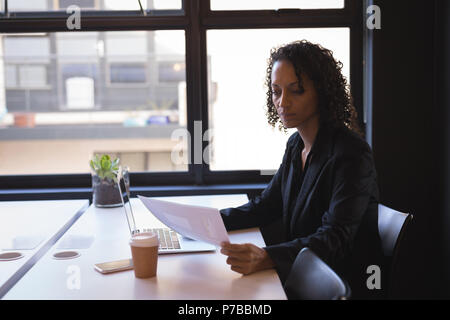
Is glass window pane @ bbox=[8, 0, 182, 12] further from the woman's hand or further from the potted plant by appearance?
the woman's hand

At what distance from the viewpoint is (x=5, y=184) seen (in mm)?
2873

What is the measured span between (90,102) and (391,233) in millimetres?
1883

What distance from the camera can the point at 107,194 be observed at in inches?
93.4

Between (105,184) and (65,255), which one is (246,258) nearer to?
(65,255)

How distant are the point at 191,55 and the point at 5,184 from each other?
1.28m

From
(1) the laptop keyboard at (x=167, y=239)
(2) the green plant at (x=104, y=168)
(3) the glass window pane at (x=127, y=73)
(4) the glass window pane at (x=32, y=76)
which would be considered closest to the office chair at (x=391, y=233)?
(1) the laptop keyboard at (x=167, y=239)

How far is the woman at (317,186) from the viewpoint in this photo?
1477 millimetres

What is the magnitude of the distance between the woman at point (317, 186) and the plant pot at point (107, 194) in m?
0.69

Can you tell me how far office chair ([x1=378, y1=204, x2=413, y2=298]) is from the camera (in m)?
1.64

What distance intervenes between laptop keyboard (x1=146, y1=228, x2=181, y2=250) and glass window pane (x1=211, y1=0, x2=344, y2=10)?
4.74ft

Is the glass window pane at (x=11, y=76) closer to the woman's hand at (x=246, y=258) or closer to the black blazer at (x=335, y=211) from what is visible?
the black blazer at (x=335, y=211)

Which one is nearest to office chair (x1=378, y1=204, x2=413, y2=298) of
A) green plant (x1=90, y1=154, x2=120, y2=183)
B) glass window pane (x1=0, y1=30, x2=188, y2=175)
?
green plant (x1=90, y1=154, x2=120, y2=183)
